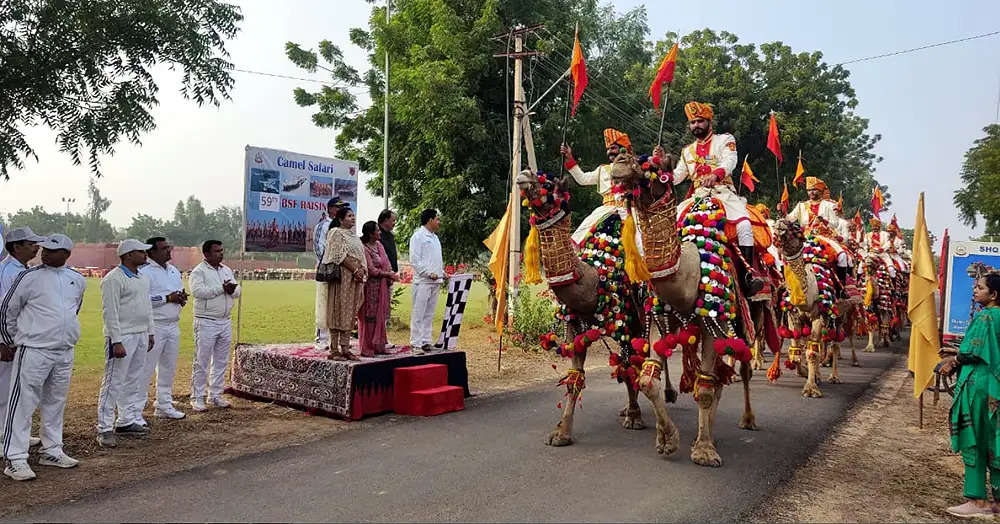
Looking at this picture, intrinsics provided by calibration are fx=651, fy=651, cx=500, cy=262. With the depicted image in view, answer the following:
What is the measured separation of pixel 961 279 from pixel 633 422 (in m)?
5.43

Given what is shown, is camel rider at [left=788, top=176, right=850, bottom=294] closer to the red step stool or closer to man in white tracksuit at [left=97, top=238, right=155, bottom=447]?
the red step stool

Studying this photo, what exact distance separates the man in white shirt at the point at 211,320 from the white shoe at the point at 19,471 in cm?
254

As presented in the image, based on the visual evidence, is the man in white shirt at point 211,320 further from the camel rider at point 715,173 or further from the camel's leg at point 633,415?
the camel rider at point 715,173

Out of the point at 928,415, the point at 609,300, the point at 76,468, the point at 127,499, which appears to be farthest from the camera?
the point at 928,415

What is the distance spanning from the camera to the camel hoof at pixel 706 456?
582cm

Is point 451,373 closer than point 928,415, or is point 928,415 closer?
point 928,415

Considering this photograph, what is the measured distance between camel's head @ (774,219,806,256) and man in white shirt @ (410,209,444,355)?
4.96 metres

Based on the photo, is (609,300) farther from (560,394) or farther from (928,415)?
(928,415)

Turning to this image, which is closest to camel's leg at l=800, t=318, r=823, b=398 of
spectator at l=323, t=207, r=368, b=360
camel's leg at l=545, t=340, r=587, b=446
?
camel's leg at l=545, t=340, r=587, b=446

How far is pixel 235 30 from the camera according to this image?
7199 mm

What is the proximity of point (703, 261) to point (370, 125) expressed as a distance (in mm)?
14042

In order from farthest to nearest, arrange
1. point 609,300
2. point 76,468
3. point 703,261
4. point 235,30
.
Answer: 1. point 235,30
2. point 609,300
3. point 703,261
4. point 76,468

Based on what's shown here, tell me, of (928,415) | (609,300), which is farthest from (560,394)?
(928,415)

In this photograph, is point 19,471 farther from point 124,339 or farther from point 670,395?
point 670,395
